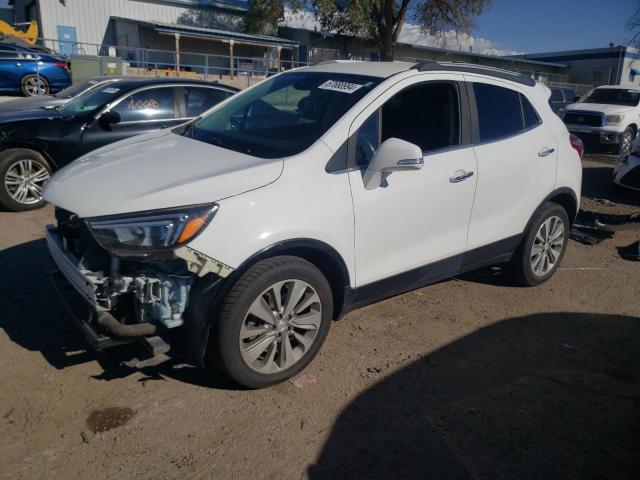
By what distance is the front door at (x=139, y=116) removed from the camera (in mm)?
6750

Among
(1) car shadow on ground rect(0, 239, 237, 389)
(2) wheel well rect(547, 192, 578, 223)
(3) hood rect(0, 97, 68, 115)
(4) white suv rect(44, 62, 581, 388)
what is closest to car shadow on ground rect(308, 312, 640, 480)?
(4) white suv rect(44, 62, 581, 388)

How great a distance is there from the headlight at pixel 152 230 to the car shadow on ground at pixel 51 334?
0.73 meters

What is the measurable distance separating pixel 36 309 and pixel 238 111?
A: 2.14 m

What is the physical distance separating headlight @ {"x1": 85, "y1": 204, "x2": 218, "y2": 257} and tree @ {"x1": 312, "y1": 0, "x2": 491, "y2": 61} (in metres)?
28.3

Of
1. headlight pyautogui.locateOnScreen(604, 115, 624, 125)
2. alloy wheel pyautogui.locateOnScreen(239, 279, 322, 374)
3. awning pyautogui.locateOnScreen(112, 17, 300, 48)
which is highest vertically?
awning pyautogui.locateOnScreen(112, 17, 300, 48)

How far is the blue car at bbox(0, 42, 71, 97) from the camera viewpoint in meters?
16.1

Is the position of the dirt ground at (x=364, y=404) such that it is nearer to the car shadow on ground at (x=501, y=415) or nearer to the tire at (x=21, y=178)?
the car shadow on ground at (x=501, y=415)

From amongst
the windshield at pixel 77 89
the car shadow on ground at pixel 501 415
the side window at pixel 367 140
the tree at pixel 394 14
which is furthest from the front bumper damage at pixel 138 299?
the tree at pixel 394 14

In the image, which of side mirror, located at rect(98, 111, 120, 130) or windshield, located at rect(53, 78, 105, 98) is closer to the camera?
side mirror, located at rect(98, 111, 120, 130)

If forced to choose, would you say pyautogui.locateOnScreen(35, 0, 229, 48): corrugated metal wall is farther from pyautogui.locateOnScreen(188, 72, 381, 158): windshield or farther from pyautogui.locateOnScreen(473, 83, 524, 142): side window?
pyautogui.locateOnScreen(473, 83, 524, 142): side window

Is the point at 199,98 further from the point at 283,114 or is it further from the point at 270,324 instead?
the point at 270,324

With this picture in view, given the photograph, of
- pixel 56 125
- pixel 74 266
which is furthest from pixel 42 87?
pixel 74 266

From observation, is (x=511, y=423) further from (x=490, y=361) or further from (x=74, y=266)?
(x=74, y=266)

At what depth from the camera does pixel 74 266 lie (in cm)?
304
